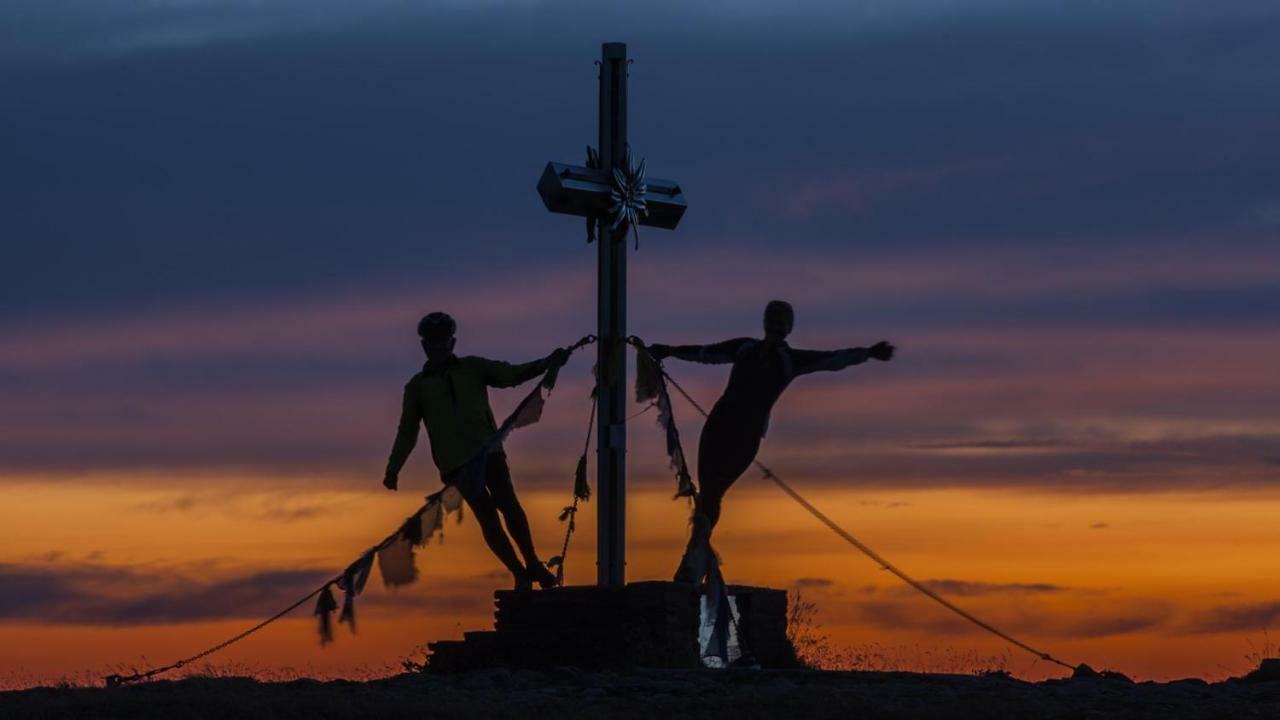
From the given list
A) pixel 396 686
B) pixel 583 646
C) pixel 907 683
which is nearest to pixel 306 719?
pixel 396 686

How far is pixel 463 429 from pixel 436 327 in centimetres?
86

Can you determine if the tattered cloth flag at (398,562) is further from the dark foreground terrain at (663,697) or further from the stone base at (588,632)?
the dark foreground terrain at (663,697)

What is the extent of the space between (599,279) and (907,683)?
4.33 meters

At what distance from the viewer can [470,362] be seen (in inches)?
610

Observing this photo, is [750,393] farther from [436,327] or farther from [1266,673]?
[1266,673]

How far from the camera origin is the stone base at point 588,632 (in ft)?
48.4

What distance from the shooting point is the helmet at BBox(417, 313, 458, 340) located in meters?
15.4

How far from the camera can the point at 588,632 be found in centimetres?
1488

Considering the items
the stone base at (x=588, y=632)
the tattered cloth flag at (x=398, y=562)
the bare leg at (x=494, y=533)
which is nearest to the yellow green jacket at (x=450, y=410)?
the bare leg at (x=494, y=533)

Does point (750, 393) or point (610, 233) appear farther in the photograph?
point (610, 233)

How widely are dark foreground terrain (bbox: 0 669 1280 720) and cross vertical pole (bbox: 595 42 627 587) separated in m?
1.70

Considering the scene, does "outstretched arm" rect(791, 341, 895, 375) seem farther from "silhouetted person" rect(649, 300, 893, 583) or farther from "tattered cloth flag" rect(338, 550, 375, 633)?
"tattered cloth flag" rect(338, 550, 375, 633)

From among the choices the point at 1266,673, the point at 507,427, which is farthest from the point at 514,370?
the point at 1266,673

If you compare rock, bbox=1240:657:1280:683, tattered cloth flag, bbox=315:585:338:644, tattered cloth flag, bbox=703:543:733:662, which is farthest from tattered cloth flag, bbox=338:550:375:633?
rock, bbox=1240:657:1280:683
